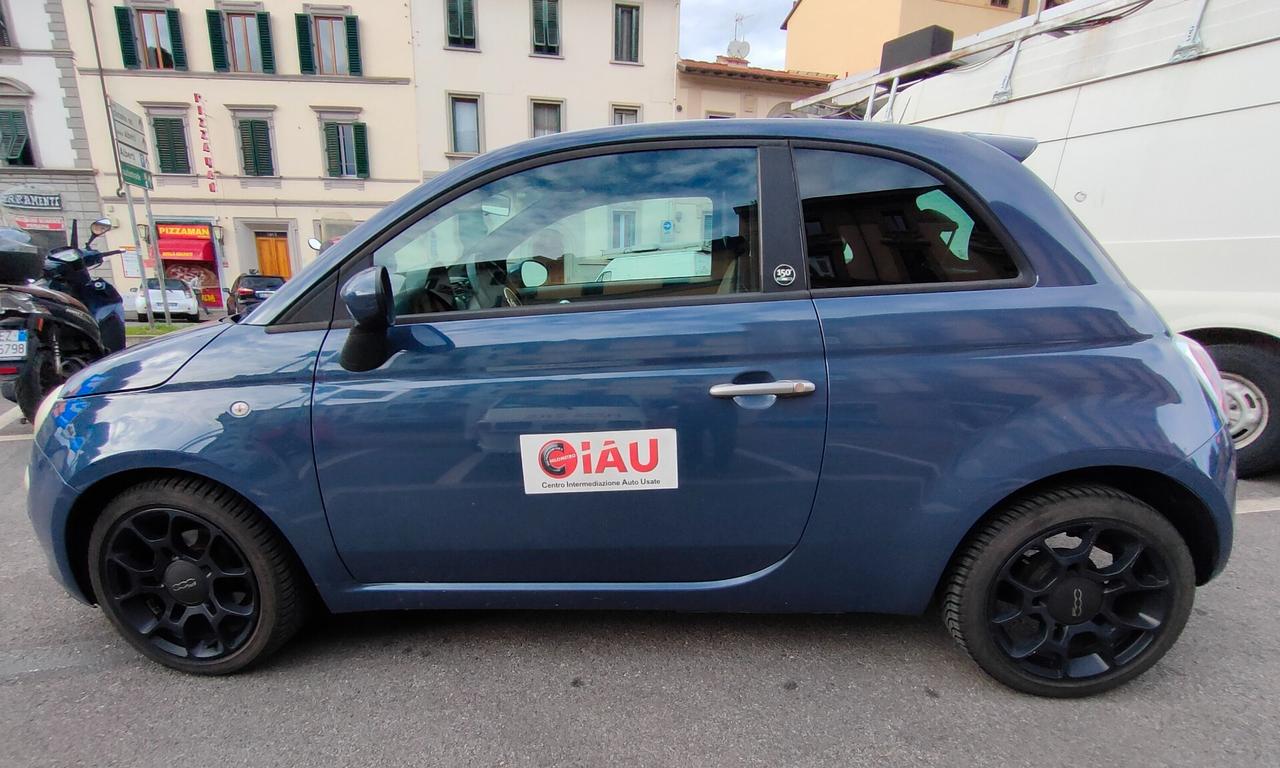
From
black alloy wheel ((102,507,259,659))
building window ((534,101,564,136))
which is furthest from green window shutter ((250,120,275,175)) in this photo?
black alloy wheel ((102,507,259,659))

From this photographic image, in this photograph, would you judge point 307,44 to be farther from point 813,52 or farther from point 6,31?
point 813,52

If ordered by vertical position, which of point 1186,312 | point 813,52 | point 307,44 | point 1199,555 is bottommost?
point 1199,555

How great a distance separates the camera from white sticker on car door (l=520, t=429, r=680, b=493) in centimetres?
162

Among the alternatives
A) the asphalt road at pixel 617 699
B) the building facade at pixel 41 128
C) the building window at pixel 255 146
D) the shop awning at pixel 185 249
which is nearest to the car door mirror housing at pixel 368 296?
the asphalt road at pixel 617 699

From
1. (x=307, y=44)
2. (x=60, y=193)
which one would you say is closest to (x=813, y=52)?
(x=307, y=44)

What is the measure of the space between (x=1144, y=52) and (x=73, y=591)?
582 centimetres

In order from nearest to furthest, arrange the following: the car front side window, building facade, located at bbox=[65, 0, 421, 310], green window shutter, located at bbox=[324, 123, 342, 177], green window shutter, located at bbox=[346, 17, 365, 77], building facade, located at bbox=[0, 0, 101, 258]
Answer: the car front side window, building facade, located at bbox=[0, 0, 101, 258], building facade, located at bbox=[65, 0, 421, 310], green window shutter, located at bbox=[346, 17, 365, 77], green window shutter, located at bbox=[324, 123, 342, 177]

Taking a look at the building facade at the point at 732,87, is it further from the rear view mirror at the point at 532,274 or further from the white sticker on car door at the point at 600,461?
the white sticker on car door at the point at 600,461

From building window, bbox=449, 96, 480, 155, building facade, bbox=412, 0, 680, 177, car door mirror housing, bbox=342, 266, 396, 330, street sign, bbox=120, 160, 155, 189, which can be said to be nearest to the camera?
car door mirror housing, bbox=342, 266, 396, 330

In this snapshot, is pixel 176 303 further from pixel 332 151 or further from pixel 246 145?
pixel 332 151

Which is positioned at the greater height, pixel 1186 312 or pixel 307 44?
pixel 307 44

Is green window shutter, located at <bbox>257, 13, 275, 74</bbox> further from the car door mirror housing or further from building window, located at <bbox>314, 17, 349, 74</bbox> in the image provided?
the car door mirror housing

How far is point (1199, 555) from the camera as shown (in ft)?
5.79

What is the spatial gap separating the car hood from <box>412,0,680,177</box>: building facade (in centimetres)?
1772
